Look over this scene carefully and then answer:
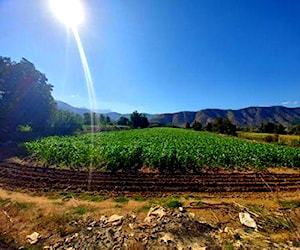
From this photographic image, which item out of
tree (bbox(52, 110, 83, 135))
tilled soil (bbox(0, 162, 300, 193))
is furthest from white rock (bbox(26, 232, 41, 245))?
tree (bbox(52, 110, 83, 135))

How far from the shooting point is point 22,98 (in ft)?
120

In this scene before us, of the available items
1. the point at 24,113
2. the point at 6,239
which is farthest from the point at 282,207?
the point at 24,113

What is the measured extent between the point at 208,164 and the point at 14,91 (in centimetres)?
3275

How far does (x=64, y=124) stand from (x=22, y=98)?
13.1 metres

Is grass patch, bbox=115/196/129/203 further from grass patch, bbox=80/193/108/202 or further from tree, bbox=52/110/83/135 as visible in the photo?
tree, bbox=52/110/83/135

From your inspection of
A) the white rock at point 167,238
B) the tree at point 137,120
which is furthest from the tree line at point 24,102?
the tree at point 137,120

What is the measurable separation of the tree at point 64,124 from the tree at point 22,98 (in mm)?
3899

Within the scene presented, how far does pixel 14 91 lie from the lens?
118ft

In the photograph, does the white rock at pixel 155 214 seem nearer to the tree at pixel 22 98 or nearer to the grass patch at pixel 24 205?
the grass patch at pixel 24 205

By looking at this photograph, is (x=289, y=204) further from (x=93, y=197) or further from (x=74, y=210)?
(x=74, y=210)

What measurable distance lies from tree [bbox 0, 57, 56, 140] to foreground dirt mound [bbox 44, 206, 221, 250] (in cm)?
2909

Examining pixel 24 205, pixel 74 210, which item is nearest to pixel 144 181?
pixel 74 210

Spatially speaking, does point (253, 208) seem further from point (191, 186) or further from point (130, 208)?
point (130, 208)

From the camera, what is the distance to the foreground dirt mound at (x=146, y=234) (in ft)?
21.4
